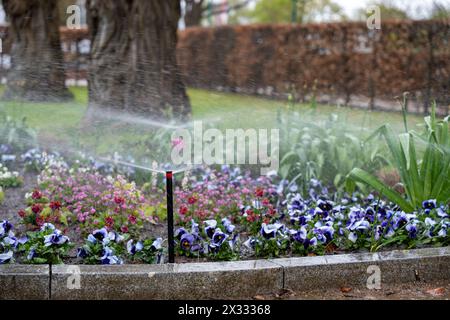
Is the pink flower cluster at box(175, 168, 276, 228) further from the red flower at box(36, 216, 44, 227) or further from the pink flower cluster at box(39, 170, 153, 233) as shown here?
the red flower at box(36, 216, 44, 227)

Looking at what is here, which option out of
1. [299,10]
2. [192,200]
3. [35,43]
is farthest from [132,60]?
[299,10]

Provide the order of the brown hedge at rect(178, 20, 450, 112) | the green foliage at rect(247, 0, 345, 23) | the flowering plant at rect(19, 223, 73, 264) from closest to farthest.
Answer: the flowering plant at rect(19, 223, 73, 264), the brown hedge at rect(178, 20, 450, 112), the green foliage at rect(247, 0, 345, 23)

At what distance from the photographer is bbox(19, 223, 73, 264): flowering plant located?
11.0ft

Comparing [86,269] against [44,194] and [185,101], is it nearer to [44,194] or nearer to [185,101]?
[44,194]

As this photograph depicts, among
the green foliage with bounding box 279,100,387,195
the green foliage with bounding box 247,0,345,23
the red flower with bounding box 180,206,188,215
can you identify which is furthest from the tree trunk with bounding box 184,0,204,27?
the red flower with bounding box 180,206,188,215

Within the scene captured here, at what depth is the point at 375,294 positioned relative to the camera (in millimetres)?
3248

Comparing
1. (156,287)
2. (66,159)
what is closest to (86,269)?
(156,287)

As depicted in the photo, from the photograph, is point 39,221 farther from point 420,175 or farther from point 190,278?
point 420,175

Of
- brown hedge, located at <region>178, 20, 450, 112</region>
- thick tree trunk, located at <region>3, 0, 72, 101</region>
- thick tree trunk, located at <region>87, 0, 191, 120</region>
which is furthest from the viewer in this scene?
brown hedge, located at <region>178, 20, 450, 112</region>

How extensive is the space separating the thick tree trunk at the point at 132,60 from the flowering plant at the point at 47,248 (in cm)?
356

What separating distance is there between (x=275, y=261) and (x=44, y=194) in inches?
75.5

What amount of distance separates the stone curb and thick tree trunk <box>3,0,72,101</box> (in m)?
6.55

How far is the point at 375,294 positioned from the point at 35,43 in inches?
303

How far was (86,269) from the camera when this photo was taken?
10.5ft
